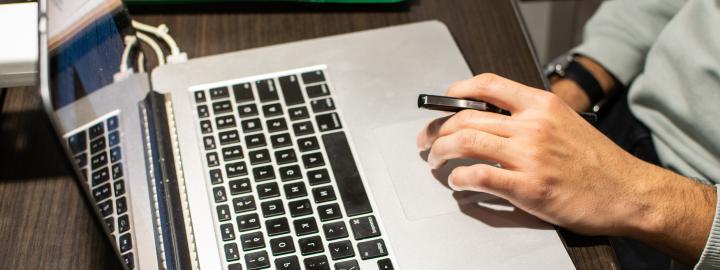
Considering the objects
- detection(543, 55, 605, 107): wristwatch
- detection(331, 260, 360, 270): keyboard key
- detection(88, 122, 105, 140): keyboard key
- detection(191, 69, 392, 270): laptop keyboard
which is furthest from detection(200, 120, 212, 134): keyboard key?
detection(543, 55, 605, 107): wristwatch

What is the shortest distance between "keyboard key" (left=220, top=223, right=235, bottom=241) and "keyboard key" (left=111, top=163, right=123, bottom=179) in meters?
0.11

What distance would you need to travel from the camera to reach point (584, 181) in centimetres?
60

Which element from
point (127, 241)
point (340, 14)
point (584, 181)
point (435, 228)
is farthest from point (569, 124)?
point (127, 241)

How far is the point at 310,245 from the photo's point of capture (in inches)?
22.9

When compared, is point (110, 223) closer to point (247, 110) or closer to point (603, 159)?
point (247, 110)

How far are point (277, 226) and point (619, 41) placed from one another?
58 centimetres

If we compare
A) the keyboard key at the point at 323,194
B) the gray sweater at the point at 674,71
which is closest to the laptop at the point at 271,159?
the keyboard key at the point at 323,194

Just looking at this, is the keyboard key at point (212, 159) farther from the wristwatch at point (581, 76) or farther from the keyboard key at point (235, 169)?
the wristwatch at point (581, 76)

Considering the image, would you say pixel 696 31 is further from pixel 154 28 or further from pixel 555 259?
pixel 154 28

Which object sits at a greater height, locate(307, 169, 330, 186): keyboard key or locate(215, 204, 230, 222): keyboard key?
locate(215, 204, 230, 222): keyboard key

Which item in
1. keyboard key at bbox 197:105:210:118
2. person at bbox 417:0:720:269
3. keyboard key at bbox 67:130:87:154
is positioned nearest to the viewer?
keyboard key at bbox 67:130:87:154

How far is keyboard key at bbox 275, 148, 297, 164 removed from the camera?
0.65 m

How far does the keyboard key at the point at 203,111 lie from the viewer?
69 centimetres

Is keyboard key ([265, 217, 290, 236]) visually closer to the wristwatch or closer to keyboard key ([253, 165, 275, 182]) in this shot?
keyboard key ([253, 165, 275, 182])
